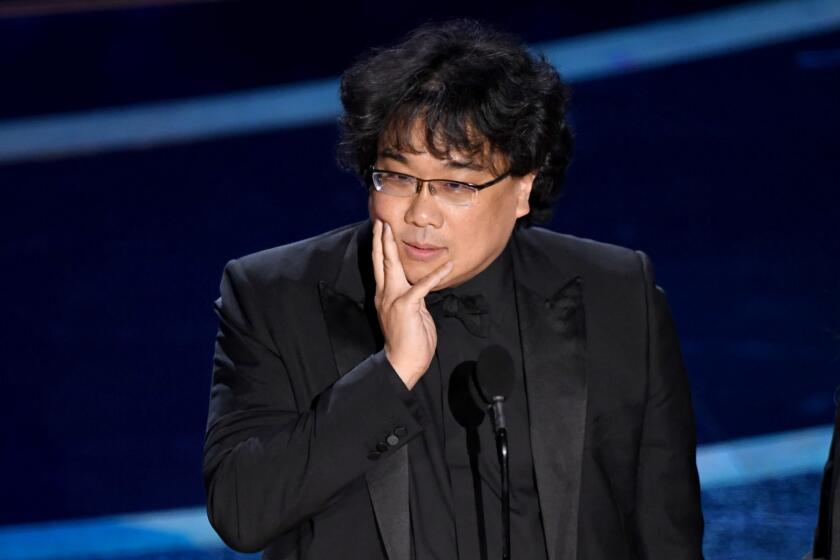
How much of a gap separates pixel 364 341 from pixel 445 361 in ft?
0.58

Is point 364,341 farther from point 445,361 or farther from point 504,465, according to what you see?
point 504,465

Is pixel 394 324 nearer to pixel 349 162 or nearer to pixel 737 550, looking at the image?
pixel 349 162

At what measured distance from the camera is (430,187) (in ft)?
8.29

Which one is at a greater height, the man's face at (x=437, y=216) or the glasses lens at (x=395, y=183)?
the glasses lens at (x=395, y=183)

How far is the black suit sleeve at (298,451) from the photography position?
2.45 metres

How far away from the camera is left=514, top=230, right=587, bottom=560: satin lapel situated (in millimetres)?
2576

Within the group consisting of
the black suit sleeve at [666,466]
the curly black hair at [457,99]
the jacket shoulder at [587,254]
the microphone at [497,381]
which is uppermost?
the curly black hair at [457,99]

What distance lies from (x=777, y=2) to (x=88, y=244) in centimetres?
266

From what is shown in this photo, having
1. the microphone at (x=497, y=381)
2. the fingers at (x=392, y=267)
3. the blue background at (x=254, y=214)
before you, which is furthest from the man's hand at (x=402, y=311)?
the blue background at (x=254, y=214)

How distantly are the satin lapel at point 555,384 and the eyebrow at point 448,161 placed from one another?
1.08ft

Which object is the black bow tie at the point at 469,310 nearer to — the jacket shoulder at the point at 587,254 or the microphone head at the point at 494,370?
the jacket shoulder at the point at 587,254

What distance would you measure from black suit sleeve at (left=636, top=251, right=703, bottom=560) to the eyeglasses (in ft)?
1.54

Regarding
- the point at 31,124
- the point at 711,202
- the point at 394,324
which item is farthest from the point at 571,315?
the point at 31,124

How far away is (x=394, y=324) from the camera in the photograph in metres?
2.49
